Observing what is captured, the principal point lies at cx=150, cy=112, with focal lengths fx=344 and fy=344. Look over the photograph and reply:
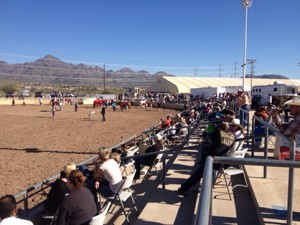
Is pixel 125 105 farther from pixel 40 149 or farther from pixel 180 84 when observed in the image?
pixel 180 84

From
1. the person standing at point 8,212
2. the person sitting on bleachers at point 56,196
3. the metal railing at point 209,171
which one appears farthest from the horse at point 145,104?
the metal railing at point 209,171

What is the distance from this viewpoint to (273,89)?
3856 cm

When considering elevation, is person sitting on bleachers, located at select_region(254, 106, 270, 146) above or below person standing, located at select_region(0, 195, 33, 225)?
above

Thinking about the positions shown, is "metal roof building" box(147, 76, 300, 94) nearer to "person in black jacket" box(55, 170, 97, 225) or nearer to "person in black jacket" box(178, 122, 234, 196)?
"person in black jacket" box(178, 122, 234, 196)

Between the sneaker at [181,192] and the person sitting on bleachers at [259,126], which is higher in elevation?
the person sitting on bleachers at [259,126]

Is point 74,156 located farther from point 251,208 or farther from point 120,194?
point 251,208

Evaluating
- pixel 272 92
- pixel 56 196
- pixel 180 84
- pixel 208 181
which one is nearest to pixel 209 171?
pixel 208 181

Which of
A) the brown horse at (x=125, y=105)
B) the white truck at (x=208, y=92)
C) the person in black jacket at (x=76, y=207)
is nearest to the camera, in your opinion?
the person in black jacket at (x=76, y=207)

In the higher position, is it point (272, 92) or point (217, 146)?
point (272, 92)

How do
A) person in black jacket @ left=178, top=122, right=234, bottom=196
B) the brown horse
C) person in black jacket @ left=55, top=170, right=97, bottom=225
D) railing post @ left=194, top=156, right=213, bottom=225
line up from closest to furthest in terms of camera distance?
railing post @ left=194, top=156, right=213, bottom=225, person in black jacket @ left=55, top=170, right=97, bottom=225, person in black jacket @ left=178, top=122, right=234, bottom=196, the brown horse

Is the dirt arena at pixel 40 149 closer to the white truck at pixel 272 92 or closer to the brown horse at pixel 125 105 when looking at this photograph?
the white truck at pixel 272 92

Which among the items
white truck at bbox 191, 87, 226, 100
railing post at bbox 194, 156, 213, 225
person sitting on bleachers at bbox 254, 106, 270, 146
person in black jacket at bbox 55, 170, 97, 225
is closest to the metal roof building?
white truck at bbox 191, 87, 226, 100

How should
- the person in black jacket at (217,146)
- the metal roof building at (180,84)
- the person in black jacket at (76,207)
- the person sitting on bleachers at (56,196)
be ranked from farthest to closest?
the metal roof building at (180,84), the person in black jacket at (217,146), the person sitting on bleachers at (56,196), the person in black jacket at (76,207)

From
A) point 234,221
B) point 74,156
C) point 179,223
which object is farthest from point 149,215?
point 74,156
